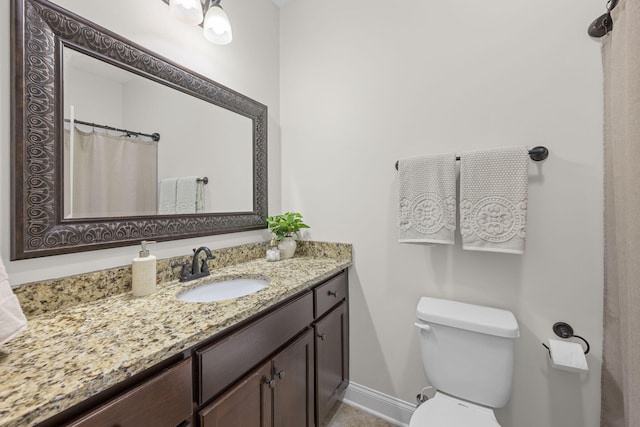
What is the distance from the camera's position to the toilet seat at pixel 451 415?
93 centimetres

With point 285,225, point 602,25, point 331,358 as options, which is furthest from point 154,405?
point 602,25

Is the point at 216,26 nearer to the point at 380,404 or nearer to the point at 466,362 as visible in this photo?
the point at 466,362

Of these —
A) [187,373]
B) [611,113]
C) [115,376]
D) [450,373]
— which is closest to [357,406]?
[450,373]

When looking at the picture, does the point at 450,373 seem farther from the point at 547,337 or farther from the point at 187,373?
the point at 187,373

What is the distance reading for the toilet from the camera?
3.23ft

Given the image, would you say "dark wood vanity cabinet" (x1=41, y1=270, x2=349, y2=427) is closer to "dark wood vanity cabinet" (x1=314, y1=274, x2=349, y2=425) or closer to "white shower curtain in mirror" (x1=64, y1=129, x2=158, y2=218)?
"dark wood vanity cabinet" (x1=314, y1=274, x2=349, y2=425)

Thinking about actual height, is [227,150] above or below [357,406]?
above

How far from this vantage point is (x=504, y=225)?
3.55ft

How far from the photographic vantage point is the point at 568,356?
0.99 m

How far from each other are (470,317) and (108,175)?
1.62m

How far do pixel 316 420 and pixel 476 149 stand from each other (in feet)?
5.06

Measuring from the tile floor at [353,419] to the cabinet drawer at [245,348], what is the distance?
2.51ft

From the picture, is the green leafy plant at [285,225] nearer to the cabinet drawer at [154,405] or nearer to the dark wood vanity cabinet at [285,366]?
the dark wood vanity cabinet at [285,366]

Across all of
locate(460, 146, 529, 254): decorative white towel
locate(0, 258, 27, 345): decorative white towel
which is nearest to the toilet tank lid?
locate(460, 146, 529, 254): decorative white towel
